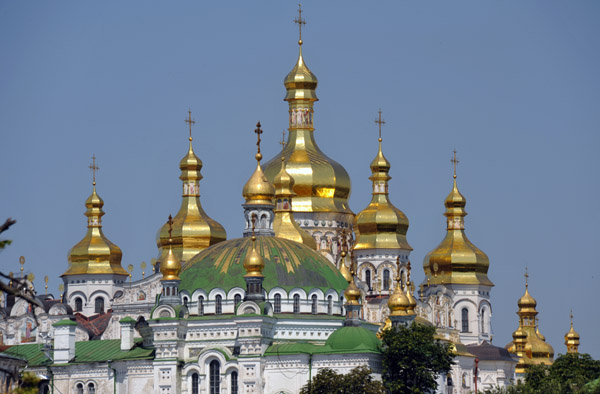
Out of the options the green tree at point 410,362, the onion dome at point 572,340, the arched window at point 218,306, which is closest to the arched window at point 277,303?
the arched window at point 218,306

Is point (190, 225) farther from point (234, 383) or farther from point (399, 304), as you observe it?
point (234, 383)

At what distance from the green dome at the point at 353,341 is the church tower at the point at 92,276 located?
26526mm

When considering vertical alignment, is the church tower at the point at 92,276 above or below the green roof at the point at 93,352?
above

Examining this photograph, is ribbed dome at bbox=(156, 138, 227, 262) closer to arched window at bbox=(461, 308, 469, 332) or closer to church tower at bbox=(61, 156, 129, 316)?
church tower at bbox=(61, 156, 129, 316)

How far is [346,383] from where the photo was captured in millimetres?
49344

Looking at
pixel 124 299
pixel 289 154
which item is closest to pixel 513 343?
pixel 289 154

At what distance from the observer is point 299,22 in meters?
77.0

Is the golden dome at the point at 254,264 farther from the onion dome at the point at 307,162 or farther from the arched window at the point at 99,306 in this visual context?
the arched window at the point at 99,306

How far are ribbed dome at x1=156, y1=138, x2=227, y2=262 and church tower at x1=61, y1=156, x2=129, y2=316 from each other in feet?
9.77

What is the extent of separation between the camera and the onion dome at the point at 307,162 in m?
74.0

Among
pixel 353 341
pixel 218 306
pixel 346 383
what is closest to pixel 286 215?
pixel 218 306

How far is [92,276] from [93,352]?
19774mm

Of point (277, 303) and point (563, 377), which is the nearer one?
point (277, 303)

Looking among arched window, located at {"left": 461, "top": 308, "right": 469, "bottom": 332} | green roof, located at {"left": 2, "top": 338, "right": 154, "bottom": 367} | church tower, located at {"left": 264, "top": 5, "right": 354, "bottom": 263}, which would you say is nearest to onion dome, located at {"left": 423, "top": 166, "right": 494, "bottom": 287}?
arched window, located at {"left": 461, "top": 308, "right": 469, "bottom": 332}
